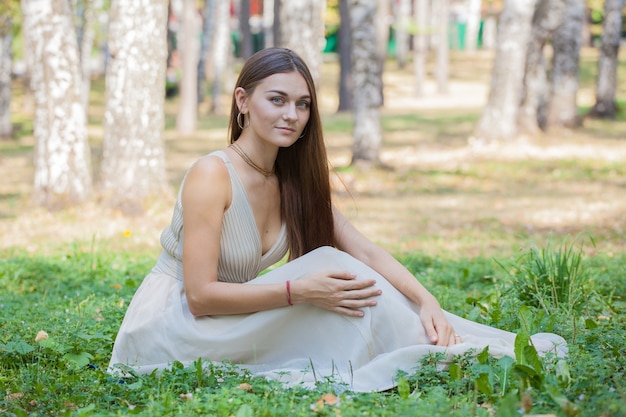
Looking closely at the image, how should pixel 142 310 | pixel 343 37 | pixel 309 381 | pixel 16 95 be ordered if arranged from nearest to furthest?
pixel 309 381 → pixel 142 310 → pixel 343 37 → pixel 16 95

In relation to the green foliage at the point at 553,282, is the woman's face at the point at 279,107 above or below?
above

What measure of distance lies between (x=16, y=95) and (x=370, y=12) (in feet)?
77.8

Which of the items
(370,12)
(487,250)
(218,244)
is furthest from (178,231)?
(370,12)

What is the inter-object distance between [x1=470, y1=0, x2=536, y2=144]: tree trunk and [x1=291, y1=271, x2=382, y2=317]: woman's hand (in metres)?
12.9

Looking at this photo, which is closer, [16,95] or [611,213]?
[611,213]

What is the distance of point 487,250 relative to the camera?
7.96 metres

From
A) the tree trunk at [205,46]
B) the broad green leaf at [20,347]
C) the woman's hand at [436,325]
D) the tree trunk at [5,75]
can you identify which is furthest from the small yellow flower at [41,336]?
the tree trunk at [205,46]

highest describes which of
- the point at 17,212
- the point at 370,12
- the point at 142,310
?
the point at 370,12

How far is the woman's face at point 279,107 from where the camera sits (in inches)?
159

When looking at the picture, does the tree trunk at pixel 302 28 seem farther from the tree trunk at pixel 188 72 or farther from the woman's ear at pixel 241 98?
the tree trunk at pixel 188 72

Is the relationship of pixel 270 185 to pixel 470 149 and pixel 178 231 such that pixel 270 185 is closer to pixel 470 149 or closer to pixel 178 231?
pixel 178 231

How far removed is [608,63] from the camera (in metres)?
21.3

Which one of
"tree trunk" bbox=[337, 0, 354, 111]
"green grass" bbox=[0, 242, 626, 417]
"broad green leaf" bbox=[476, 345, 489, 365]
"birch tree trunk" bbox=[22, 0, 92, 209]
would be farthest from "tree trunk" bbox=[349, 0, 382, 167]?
"tree trunk" bbox=[337, 0, 354, 111]

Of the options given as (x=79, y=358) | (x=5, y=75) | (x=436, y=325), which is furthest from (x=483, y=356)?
(x=5, y=75)
